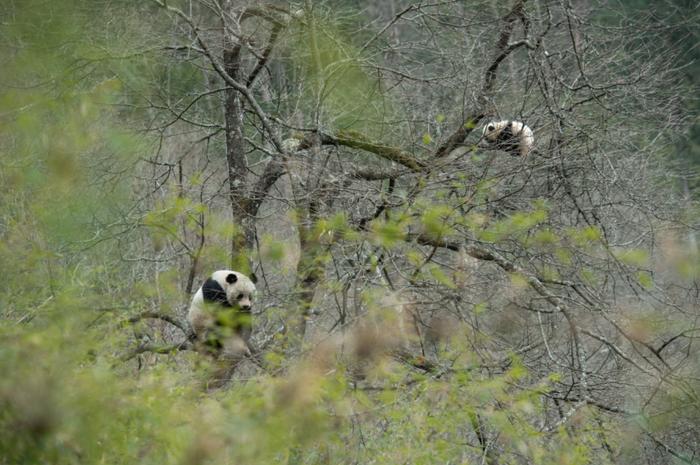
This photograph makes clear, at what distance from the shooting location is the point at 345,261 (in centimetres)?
641

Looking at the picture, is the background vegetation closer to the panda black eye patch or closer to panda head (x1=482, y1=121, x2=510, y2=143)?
panda head (x1=482, y1=121, x2=510, y2=143)

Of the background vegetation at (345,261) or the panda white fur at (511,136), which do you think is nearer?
the background vegetation at (345,261)

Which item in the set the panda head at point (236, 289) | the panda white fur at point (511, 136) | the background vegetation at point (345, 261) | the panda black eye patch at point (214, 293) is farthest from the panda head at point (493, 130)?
the panda black eye patch at point (214, 293)

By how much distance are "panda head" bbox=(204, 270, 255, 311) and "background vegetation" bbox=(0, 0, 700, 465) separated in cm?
28

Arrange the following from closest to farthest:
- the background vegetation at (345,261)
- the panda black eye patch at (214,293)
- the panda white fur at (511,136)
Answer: the background vegetation at (345,261)
the panda white fur at (511,136)
the panda black eye patch at (214,293)

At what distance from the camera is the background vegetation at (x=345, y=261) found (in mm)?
4312

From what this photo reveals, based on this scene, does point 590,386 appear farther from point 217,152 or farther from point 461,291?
point 217,152

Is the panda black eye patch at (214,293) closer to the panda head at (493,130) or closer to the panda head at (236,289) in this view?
the panda head at (236,289)

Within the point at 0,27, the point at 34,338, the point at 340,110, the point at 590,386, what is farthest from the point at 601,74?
the point at 34,338

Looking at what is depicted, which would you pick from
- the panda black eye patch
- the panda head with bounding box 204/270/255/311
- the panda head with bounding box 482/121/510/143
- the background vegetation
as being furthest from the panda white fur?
the panda black eye patch

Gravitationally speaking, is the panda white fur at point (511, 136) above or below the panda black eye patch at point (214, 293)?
above

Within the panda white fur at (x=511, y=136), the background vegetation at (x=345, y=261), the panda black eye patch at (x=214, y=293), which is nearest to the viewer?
the background vegetation at (x=345, y=261)

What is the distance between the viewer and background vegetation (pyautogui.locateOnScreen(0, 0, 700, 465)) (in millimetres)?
4312

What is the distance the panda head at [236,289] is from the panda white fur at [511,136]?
219 centimetres
